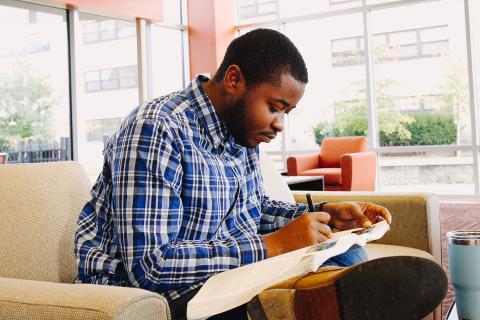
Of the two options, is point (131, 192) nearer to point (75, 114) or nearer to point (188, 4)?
point (75, 114)

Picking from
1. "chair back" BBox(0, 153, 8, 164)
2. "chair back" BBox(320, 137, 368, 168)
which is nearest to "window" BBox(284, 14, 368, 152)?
"chair back" BBox(320, 137, 368, 168)

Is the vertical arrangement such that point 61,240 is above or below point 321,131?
below

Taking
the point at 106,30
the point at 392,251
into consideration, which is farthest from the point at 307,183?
the point at 106,30

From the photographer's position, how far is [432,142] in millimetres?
6711

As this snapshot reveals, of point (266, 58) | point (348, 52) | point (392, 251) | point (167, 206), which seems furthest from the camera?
point (348, 52)

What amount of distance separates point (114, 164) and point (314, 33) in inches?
278

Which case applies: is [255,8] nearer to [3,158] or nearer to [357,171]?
[357,171]

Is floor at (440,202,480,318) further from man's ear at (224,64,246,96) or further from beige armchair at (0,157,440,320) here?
man's ear at (224,64,246,96)

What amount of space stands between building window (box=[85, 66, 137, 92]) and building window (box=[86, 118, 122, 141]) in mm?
394

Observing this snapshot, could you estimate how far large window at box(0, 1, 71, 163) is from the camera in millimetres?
5406

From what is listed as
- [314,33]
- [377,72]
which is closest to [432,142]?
[377,72]

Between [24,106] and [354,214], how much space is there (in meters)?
4.98

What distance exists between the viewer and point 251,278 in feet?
2.77

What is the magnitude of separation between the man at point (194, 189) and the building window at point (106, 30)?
5.59 m
